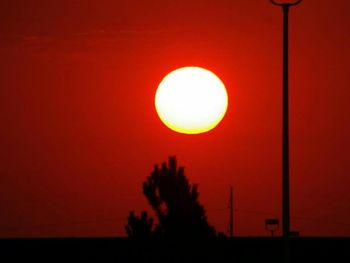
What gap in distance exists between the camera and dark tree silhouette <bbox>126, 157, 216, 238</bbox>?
20.7m

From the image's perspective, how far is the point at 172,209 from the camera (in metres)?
21.1

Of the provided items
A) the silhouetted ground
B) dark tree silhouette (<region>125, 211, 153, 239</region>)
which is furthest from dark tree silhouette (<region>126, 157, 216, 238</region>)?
the silhouetted ground

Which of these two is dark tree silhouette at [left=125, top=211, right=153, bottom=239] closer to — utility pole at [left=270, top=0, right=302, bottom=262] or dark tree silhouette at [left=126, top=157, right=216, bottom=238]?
dark tree silhouette at [left=126, top=157, right=216, bottom=238]

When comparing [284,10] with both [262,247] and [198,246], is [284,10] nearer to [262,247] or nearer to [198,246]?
[198,246]

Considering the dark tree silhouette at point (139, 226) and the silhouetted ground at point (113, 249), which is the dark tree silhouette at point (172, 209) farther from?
the silhouetted ground at point (113, 249)

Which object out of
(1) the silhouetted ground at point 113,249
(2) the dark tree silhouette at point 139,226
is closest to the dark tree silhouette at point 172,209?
(2) the dark tree silhouette at point 139,226

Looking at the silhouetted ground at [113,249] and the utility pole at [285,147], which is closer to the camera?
the utility pole at [285,147]

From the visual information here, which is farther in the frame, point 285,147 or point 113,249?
point 113,249

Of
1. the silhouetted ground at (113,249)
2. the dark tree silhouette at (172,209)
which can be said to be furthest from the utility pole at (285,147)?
the silhouetted ground at (113,249)

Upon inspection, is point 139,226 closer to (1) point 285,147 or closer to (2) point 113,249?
(1) point 285,147

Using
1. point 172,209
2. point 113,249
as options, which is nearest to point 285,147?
point 172,209

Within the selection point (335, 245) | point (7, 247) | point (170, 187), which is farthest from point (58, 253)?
point (170, 187)

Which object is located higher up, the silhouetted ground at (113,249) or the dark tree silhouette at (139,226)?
the silhouetted ground at (113,249)

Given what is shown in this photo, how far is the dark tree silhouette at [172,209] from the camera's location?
20672 mm
